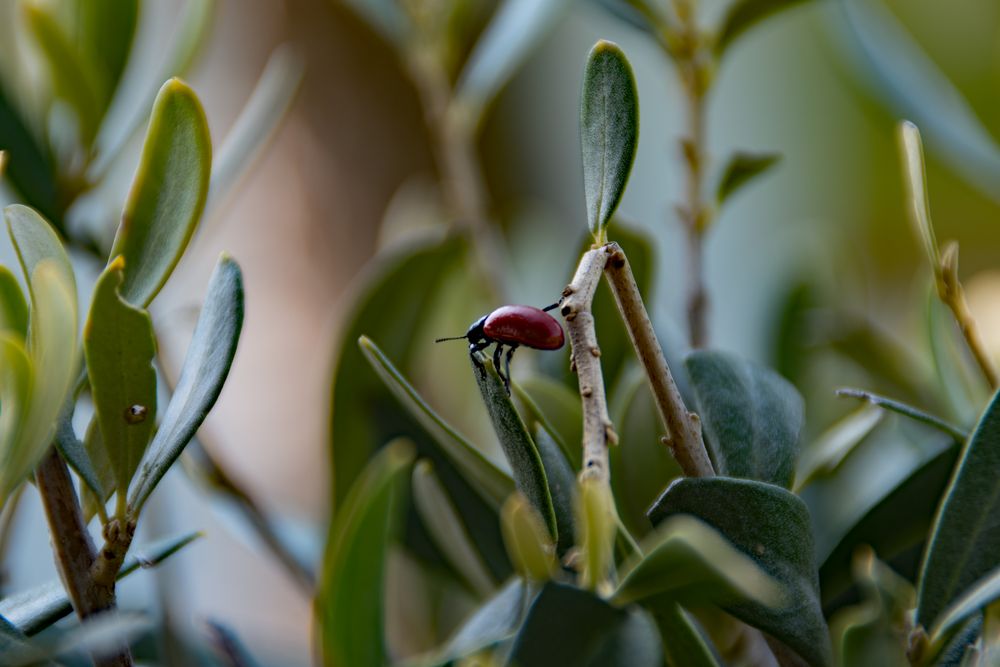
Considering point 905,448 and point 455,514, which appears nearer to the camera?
point 455,514

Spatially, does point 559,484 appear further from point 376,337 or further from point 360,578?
point 376,337

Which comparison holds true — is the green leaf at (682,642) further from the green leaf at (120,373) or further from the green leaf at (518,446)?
the green leaf at (120,373)

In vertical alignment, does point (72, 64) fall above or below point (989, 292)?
above

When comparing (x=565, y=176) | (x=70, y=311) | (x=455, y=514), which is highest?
(x=70, y=311)

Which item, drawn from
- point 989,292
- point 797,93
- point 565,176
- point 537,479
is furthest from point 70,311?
point 797,93

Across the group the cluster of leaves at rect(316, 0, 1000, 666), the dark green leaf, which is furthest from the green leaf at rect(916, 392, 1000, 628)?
the dark green leaf

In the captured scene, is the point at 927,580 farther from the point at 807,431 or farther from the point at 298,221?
the point at 298,221

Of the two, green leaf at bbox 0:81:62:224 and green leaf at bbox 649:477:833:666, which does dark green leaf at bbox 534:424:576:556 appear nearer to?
green leaf at bbox 649:477:833:666
